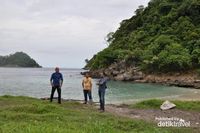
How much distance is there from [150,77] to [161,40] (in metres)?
11.1

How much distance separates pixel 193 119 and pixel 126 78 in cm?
6871

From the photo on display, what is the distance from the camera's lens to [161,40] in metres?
91.5

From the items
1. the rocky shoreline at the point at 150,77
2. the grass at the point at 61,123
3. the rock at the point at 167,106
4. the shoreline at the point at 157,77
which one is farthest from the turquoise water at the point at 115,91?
the grass at the point at 61,123

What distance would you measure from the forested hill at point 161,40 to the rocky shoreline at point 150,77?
156 cm

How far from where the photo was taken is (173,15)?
331 feet

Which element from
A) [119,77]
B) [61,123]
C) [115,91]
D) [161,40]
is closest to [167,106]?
[61,123]

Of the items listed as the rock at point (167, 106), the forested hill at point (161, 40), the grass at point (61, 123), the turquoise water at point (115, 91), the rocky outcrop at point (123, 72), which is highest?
the forested hill at point (161, 40)

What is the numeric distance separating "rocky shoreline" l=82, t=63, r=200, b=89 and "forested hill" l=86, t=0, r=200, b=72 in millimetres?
1564

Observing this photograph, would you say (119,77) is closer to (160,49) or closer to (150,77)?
(150,77)

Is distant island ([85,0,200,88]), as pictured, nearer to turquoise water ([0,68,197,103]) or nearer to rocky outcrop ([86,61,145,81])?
rocky outcrop ([86,61,145,81])

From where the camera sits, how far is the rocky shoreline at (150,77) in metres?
75.0

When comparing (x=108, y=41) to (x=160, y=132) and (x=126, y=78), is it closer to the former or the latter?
(x=126, y=78)

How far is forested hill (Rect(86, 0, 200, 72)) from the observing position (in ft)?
275

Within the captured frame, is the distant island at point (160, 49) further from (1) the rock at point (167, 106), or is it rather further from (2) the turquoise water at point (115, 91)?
(1) the rock at point (167, 106)
